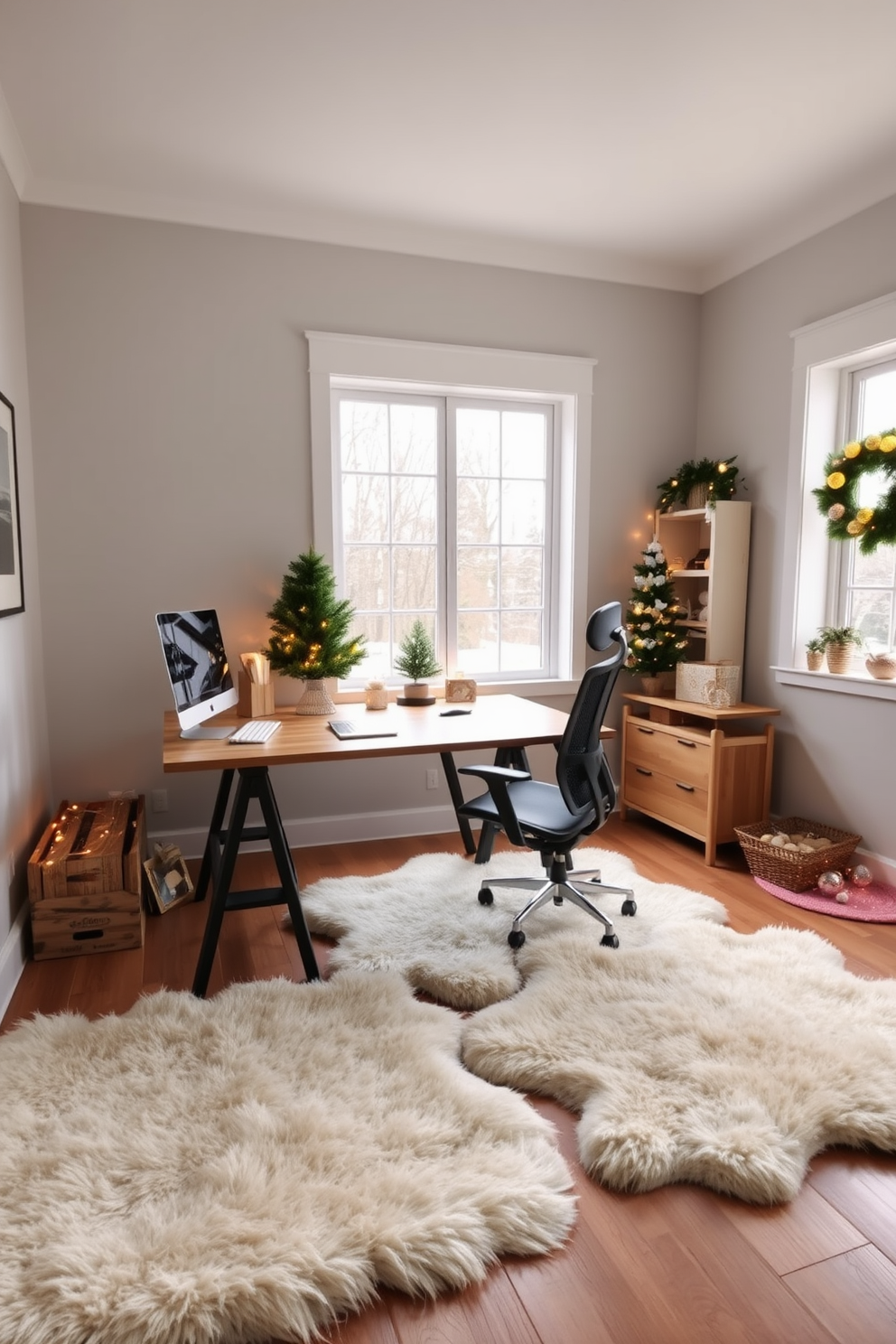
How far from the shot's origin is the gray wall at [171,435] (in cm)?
320

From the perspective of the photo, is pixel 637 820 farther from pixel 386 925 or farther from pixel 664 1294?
pixel 664 1294

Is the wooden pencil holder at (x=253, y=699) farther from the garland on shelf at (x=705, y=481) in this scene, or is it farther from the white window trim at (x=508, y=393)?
the garland on shelf at (x=705, y=481)

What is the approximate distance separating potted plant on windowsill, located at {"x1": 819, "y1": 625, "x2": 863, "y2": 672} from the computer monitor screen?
8.33 ft

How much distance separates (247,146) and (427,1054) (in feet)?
10.2

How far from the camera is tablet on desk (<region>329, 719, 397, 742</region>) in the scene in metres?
2.72

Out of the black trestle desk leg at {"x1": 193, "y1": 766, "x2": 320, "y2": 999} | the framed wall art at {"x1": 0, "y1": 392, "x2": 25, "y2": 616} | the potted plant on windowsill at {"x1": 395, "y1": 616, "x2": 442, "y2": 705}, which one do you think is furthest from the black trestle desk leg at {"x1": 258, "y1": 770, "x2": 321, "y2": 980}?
the potted plant on windowsill at {"x1": 395, "y1": 616, "x2": 442, "y2": 705}

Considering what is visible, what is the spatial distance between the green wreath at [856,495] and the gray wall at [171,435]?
5.55 ft

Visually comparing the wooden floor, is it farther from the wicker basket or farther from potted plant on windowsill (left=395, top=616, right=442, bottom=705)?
potted plant on windowsill (left=395, top=616, right=442, bottom=705)

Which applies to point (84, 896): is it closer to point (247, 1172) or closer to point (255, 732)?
point (255, 732)

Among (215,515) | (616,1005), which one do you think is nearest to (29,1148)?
(616,1005)

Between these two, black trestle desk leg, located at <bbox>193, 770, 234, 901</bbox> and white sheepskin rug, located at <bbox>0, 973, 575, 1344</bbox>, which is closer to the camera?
white sheepskin rug, located at <bbox>0, 973, 575, 1344</bbox>

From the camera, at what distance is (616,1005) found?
2.23m

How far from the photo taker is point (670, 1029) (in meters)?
2.10

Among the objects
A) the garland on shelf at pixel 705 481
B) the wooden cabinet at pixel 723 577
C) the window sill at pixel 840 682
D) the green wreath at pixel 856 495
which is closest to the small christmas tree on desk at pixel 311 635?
the wooden cabinet at pixel 723 577
